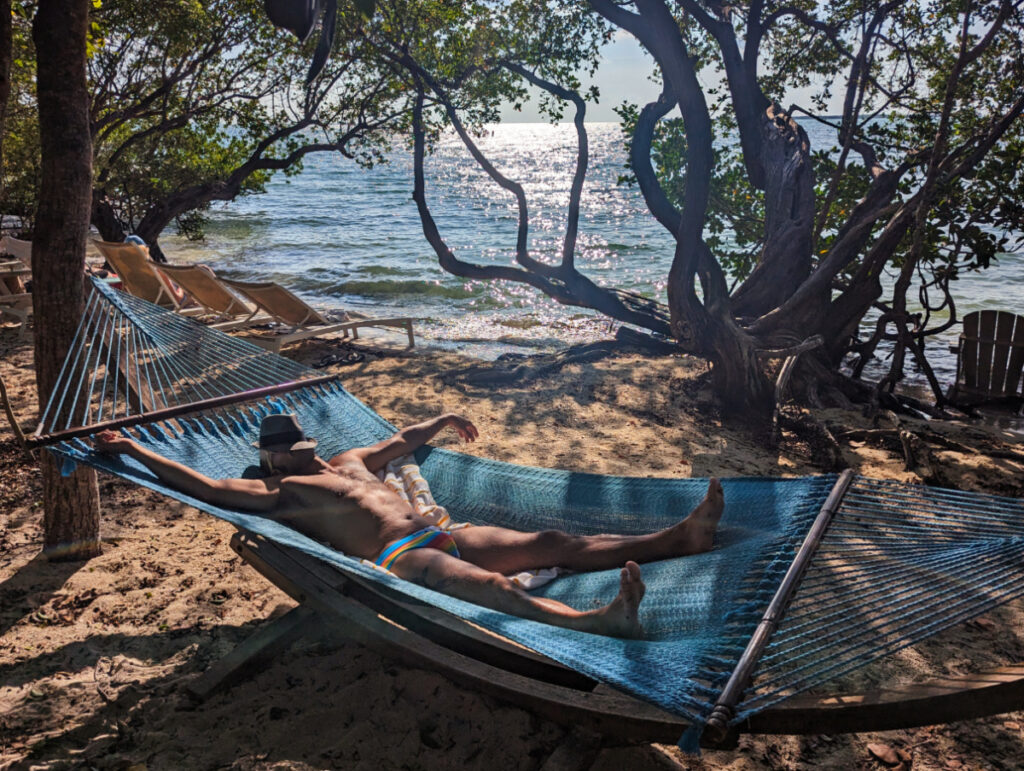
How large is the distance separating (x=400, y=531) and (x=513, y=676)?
2.21ft

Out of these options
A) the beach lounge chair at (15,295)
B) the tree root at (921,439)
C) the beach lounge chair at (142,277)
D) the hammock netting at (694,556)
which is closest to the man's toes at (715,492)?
the hammock netting at (694,556)

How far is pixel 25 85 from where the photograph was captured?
7.34 metres

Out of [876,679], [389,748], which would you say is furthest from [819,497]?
[389,748]

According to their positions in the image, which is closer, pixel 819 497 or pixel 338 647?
pixel 819 497

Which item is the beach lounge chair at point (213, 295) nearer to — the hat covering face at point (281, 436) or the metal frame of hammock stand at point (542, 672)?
the hat covering face at point (281, 436)

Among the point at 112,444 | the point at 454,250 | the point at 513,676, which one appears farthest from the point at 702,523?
the point at 454,250

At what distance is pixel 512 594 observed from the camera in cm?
186

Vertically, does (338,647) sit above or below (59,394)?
below

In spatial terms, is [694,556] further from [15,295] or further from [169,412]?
[15,295]

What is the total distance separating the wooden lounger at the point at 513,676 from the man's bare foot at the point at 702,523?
0.52 meters

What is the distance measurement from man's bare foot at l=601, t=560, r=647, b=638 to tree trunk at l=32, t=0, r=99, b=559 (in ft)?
6.43

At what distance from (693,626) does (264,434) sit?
4.97 ft

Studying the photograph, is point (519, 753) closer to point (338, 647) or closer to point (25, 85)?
point (338, 647)

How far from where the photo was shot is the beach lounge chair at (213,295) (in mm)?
5707
